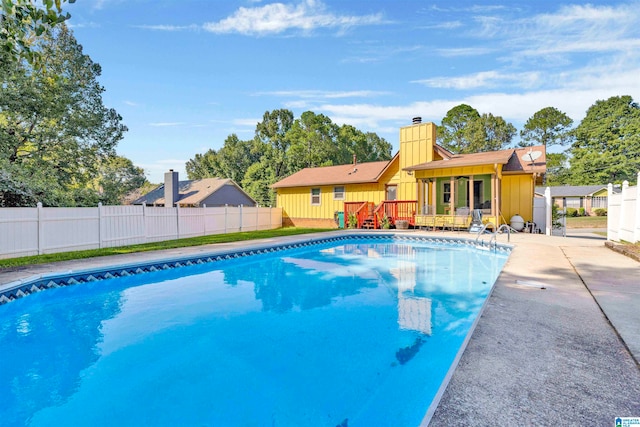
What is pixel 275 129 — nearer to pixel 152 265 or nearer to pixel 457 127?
pixel 457 127

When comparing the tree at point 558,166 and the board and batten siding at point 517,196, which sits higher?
the tree at point 558,166

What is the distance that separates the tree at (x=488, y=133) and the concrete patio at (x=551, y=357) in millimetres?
32845

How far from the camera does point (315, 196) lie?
21062 mm

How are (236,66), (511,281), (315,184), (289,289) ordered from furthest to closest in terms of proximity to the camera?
(315,184) → (236,66) → (289,289) → (511,281)

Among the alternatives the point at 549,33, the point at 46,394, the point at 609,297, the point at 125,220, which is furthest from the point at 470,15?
the point at 46,394

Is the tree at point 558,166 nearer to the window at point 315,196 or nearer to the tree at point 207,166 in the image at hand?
the window at point 315,196

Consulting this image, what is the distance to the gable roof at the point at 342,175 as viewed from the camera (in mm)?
18875

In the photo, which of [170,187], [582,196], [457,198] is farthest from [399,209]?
[582,196]

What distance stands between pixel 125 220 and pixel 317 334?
9.79m

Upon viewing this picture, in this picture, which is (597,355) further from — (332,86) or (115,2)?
(332,86)

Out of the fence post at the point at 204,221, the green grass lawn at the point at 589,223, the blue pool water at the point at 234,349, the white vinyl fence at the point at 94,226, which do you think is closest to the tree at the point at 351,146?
the green grass lawn at the point at 589,223

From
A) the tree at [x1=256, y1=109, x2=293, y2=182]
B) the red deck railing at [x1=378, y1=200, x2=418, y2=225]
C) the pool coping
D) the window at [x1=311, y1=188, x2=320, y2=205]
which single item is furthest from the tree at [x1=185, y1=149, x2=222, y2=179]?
the pool coping

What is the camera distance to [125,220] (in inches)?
458

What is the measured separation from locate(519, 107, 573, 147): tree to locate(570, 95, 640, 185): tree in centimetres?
121
